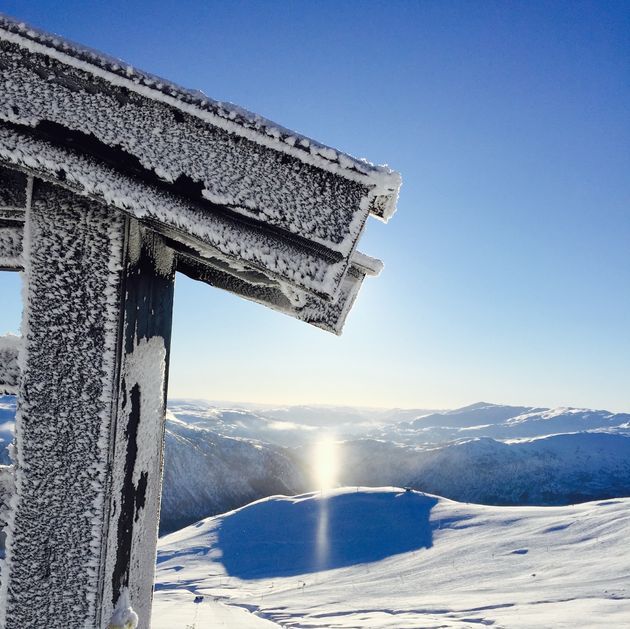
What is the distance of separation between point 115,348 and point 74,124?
0.32 m

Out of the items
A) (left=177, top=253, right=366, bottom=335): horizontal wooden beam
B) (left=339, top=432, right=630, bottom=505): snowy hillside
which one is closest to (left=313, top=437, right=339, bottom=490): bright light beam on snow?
(left=339, top=432, right=630, bottom=505): snowy hillside

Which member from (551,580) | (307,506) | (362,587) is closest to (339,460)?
(307,506)

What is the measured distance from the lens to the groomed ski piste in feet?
48.6

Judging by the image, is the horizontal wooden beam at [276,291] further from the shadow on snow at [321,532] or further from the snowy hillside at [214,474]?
the snowy hillside at [214,474]

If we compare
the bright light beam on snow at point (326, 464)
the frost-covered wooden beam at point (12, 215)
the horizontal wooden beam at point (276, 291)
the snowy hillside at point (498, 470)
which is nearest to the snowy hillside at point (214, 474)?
the bright light beam on snow at point (326, 464)

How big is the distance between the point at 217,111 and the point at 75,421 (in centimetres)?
48

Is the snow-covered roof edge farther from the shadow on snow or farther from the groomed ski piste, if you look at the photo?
the shadow on snow

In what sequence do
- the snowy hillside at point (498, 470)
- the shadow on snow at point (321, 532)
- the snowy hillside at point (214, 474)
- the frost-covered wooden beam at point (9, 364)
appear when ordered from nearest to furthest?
the frost-covered wooden beam at point (9, 364)
the shadow on snow at point (321, 532)
the snowy hillside at point (214, 474)
the snowy hillside at point (498, 470)

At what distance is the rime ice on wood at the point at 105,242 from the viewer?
2.25ft

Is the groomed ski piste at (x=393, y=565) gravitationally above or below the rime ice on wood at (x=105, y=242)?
below

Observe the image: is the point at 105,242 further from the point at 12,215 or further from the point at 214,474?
the point at 214,474

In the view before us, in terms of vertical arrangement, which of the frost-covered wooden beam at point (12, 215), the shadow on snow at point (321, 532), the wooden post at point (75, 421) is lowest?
the shadow on snow at point (321, 532)

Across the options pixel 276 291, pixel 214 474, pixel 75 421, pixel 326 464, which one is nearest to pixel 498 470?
pixel 326 464

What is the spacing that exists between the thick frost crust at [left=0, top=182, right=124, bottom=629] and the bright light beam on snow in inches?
1788
